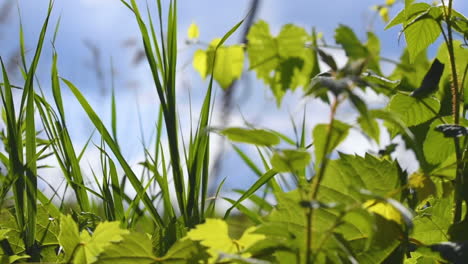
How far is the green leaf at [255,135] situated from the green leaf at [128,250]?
0.17 meters

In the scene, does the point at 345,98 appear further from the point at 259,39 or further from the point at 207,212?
the point at 207,212

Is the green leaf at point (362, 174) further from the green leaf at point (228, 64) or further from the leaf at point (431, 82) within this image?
the green leaf at point (228, 64)

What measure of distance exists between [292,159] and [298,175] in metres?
0.27

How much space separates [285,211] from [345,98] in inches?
9.5

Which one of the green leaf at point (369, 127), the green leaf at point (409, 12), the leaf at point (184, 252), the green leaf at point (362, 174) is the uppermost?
the green leaf at point (409, 12)

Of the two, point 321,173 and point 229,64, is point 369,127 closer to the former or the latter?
point 321,173

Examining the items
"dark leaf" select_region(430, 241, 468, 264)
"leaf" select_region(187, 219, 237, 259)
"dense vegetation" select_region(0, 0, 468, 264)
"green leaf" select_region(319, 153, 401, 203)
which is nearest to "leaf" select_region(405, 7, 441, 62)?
"dense vegetation" select_region(0, 0, 468, 264)

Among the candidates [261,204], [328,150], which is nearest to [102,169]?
[261,204]

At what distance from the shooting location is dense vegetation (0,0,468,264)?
54cm

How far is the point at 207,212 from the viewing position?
1.14 meters

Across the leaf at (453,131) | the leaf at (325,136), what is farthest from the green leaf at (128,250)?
the leaf at (453,131)

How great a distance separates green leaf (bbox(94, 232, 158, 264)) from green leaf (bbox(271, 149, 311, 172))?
18 cm

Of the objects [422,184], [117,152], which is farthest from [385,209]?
[117,152]

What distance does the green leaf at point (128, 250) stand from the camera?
0.63 metres
